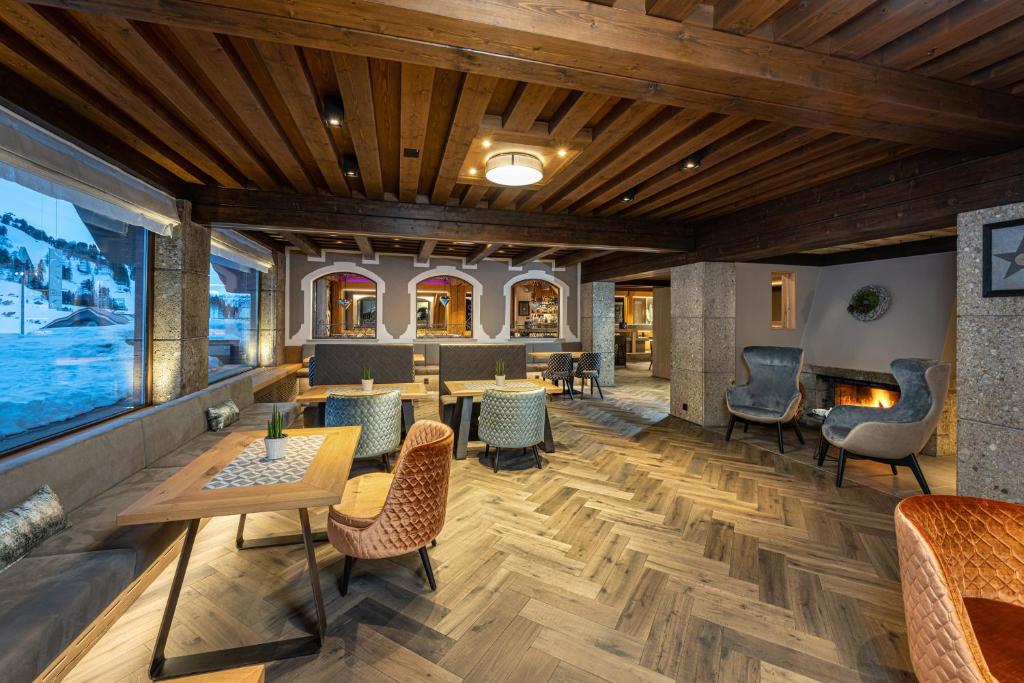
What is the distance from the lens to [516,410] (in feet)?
12.4

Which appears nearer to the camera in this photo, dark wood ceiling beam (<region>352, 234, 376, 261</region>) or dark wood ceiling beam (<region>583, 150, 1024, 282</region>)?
dark wood ceiling beam (<region>583, 150, 1024, 282</region>)

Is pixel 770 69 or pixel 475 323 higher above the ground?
pixel 770 69

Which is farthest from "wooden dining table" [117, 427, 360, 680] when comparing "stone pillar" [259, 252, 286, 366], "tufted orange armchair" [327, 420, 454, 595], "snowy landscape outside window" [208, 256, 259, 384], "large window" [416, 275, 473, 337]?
"large window" [416, 275, 473, 337]

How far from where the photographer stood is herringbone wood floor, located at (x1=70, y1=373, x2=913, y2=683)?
5.81 ft

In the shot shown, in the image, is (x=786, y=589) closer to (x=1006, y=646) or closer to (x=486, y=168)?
(x=1006, y=646)

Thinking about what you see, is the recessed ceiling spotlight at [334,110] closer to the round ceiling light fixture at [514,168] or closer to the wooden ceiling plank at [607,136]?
the round ceiling light fixture at [514,168]

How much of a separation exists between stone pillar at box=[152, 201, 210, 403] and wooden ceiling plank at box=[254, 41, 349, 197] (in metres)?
1.59

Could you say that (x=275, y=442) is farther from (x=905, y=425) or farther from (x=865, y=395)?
(x=865, y=395)

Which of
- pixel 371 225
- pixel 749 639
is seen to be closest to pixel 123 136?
pixel 371 225

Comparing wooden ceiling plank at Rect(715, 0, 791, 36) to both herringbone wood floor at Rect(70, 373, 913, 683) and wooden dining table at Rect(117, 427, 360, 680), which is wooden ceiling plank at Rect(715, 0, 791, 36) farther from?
herringbone wood floor at Rect(70, 373, 913, 683)

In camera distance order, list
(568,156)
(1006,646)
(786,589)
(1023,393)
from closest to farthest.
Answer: (1006,646) < (786,589) < (1023,393) < (568,156)

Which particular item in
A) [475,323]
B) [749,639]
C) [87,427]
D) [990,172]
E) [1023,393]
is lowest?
[749,639]

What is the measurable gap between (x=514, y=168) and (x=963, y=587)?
315 cm

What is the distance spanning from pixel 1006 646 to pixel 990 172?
3.10m
